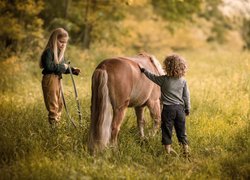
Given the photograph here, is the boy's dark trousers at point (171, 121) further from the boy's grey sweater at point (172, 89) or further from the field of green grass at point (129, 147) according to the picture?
the field of green grass at point (129, 147)

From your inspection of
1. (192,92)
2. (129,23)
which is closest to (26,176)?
(192,92)

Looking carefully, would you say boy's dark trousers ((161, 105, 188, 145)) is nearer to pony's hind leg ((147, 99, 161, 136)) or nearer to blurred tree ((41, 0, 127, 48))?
pony's hind leg ((147, 99, 161, 136))

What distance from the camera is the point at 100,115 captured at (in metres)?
6.93

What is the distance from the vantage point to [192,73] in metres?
16.1

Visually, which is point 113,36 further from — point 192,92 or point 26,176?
point 26,176

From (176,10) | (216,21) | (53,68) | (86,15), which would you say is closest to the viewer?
(53,68)

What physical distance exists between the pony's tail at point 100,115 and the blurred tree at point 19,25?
30.9 feet

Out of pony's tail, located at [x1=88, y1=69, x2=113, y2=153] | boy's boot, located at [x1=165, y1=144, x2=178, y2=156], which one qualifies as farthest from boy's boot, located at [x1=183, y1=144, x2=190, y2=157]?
pony's tail, located at [x1=88, y1=69, x2=113, y2=153]

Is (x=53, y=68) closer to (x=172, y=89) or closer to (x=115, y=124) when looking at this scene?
(x=115, y=124)

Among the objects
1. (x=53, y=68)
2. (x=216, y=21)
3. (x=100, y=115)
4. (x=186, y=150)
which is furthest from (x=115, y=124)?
(x=216, y=21)

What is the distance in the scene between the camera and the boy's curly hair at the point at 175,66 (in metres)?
7.10

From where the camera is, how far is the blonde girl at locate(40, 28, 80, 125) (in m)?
8.00

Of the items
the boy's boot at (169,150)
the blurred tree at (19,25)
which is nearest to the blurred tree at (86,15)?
the blurred tree at (19,25)

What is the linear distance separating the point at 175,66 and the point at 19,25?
33.3 feet
